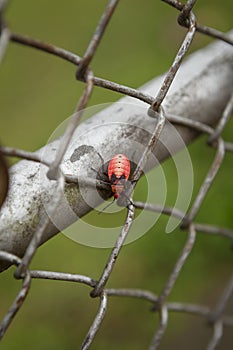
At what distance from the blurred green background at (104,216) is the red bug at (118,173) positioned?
1.09m

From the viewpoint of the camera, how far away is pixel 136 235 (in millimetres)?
1070

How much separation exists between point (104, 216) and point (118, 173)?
1655 mm

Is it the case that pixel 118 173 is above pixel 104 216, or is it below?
above

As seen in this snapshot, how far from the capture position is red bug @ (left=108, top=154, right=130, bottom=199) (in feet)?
2.78

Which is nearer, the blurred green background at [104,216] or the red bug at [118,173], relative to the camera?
the red bug at [118,173]

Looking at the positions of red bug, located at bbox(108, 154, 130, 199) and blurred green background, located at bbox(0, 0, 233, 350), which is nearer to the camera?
red bug, located at bbox(108, 154, 130, 199)

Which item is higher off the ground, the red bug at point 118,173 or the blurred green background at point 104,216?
the red bug at point 118,173

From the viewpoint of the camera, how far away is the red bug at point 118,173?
848 mm

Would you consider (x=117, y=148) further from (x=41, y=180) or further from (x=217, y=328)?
(x=217, y=328)

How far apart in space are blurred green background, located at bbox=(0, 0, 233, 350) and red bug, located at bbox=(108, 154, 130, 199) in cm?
109

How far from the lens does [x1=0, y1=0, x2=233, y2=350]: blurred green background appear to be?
2.13m

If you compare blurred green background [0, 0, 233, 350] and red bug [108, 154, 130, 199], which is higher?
red bug [108, 154, 130, 199]

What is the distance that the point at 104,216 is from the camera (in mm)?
2492

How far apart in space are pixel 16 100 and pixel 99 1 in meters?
0.82
